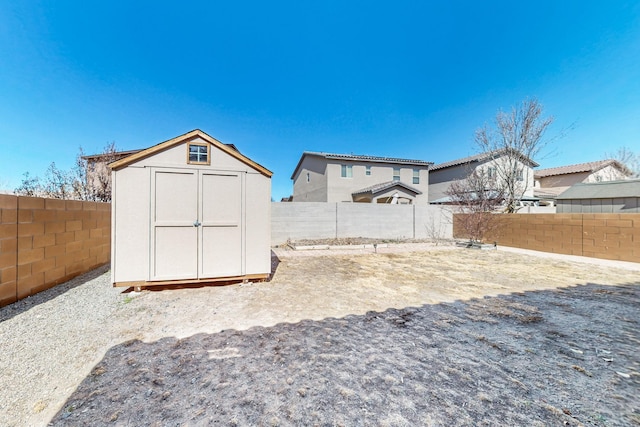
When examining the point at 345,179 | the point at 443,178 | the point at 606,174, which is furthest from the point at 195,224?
the point at 606,174

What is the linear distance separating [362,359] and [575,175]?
3281 cm

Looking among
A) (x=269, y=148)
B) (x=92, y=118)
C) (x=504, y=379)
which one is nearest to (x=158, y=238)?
(x=504, y=379)

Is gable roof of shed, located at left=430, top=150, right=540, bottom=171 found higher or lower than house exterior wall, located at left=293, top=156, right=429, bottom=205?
higher

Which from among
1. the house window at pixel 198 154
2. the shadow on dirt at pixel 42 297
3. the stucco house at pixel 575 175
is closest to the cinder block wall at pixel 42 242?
the shadow on dirt at pixel 42 297

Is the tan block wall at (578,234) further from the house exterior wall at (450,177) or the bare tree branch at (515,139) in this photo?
the house exterior wall at (450,177)

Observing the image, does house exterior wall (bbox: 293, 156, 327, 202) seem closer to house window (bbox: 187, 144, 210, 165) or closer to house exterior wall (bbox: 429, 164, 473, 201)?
house exterior wall (bbox: 429, 164, 473, 201)

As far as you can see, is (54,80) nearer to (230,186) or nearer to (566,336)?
(230,186)

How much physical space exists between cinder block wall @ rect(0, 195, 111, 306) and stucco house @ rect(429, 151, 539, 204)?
62.1 ft

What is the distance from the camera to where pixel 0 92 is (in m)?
8.38

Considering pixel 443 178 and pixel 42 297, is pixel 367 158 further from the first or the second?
pixel 42 297

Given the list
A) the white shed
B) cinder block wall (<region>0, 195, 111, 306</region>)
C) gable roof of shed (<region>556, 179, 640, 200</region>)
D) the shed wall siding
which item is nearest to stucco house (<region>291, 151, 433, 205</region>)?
gable roof of shed (<region>556, 179, 640, 200</region>)

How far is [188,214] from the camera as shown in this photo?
14.9 ft

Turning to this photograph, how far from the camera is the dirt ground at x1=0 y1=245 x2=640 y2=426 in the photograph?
1.77 meters

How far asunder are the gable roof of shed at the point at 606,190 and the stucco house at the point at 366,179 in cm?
833
